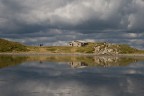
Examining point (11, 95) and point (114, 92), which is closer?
point (11, 95)

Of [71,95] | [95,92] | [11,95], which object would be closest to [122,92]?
[95,92]

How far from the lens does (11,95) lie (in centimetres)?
4734

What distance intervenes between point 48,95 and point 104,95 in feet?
28.3

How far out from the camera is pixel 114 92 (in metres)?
52.2

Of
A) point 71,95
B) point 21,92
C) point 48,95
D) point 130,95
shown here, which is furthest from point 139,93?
point 21,92

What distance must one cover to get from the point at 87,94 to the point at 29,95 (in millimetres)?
8879

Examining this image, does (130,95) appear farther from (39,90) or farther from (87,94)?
(39,90)

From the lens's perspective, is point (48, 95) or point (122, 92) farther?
point (122, 92)

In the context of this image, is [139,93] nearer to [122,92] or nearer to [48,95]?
[122,92]

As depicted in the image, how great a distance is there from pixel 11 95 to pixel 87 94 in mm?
11568

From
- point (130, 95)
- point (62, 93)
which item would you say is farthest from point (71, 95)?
point (130, 95)

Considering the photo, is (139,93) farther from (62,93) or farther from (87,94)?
(62,93)

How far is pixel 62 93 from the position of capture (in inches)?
1943

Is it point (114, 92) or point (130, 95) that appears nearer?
point (130, 95)
